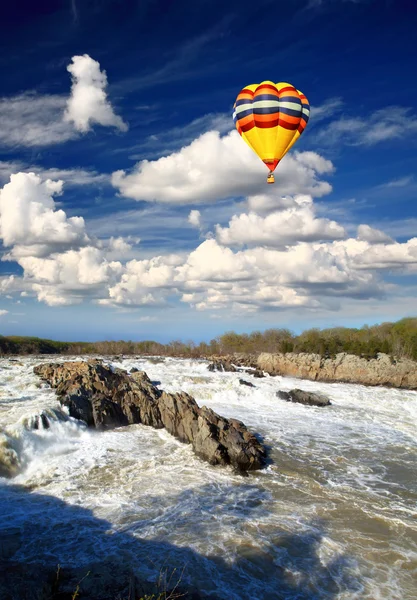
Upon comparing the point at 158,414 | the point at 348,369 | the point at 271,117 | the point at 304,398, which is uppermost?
the point at 271,117

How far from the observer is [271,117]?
935 inches

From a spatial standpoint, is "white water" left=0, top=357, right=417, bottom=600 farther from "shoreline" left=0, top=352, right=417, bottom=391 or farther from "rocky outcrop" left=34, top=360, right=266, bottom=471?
"shoreline" left=0, top=352, right=417, bottom=391

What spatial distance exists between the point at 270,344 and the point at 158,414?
68.7 metres

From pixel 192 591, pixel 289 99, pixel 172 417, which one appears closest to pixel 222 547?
pixel 192 591

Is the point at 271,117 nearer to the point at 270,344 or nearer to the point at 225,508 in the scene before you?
the point at 225,508

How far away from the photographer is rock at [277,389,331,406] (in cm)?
3462

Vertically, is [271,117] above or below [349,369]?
above

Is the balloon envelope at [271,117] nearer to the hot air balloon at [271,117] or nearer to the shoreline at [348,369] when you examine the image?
the hot air balloon at [271,117]

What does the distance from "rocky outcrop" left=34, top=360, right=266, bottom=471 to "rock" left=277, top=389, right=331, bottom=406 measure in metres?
Answer: 12.6

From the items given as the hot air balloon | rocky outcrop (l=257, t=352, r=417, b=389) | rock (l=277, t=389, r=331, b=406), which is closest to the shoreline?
rocky outcrop (l=257, t=352, r=417, b=389)

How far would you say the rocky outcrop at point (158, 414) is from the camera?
18.8 m

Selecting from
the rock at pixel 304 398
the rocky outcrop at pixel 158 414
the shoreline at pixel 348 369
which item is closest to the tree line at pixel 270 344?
the shoreline at pixel 348 369

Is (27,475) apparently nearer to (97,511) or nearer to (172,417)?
(97,511)

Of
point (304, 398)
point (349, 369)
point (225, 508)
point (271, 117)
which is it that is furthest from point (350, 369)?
point (225, 508)
